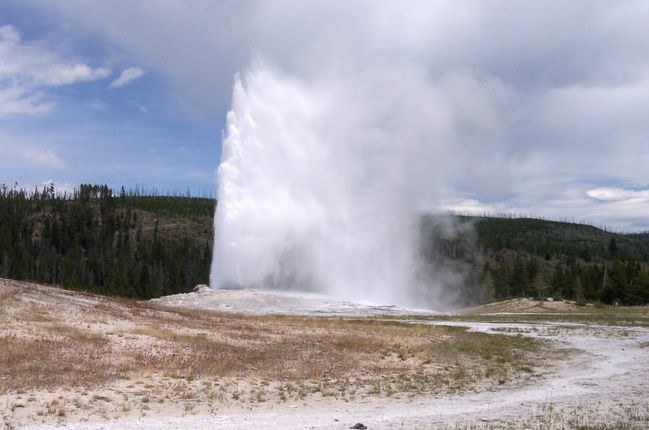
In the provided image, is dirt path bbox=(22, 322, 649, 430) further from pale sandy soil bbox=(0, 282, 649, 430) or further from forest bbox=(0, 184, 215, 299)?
forest bbox=(0, 184, 215, 299)

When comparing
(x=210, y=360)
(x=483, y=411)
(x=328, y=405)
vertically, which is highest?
(x=483, y=411)

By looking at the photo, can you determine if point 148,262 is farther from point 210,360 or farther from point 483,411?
point 483,411

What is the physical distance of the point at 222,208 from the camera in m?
62.7

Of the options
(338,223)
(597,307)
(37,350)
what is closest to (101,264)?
(338,223)

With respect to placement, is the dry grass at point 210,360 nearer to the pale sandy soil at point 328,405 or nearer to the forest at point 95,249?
the pale sandy soil at point 328,405

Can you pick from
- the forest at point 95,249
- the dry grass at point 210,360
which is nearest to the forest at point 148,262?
the forest at point 95,249

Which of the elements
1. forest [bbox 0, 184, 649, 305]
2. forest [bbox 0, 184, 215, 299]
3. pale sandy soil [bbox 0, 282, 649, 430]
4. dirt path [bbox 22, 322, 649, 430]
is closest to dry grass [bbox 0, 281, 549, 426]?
pale sandy soil [bbox 0, 282, 649, 430]

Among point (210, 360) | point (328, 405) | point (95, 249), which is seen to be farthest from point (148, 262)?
point (328, 405)

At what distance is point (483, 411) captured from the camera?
13.9 meters

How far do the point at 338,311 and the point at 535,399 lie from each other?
37.1 meters

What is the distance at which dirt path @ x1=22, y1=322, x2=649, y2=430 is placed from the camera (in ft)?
40.3

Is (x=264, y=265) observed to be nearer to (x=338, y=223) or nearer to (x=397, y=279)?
(x=338, y=223)

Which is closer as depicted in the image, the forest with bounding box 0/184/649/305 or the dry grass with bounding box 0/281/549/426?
the dry grass with bounding box 0/281/549/426

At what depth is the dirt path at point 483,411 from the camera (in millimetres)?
12289
